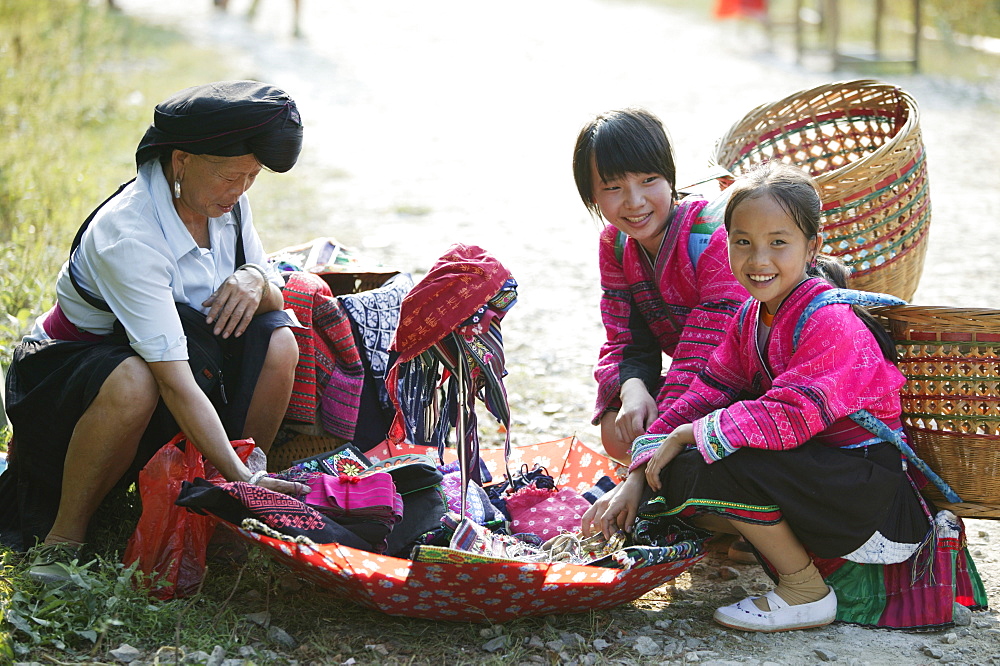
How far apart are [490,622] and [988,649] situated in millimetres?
1310

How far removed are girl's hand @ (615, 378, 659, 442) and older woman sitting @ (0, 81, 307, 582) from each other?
108 cm

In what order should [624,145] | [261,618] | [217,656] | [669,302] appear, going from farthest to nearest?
[669,302]
[624,145]
[261,618]
[217,656]

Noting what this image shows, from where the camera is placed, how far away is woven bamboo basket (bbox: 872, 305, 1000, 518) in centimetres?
264

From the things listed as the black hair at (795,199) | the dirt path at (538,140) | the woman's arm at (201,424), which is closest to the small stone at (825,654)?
the dirt path at (538,140)

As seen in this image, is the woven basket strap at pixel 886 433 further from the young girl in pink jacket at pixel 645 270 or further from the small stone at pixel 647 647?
the small stone at pixel 647 647

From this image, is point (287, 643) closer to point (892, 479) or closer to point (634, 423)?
point (634, 423)

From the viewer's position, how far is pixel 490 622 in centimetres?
265

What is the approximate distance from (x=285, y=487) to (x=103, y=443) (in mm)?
539

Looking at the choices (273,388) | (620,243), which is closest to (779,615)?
(620,243)

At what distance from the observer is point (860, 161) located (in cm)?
352

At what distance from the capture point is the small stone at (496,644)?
259 centimetres

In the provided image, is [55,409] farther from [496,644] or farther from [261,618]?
[496,644]

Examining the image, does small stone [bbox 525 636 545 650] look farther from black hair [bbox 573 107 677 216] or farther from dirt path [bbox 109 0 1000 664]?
black hair [bbox 573 107 677 216]

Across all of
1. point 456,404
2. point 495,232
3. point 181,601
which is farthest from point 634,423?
point 495,232
